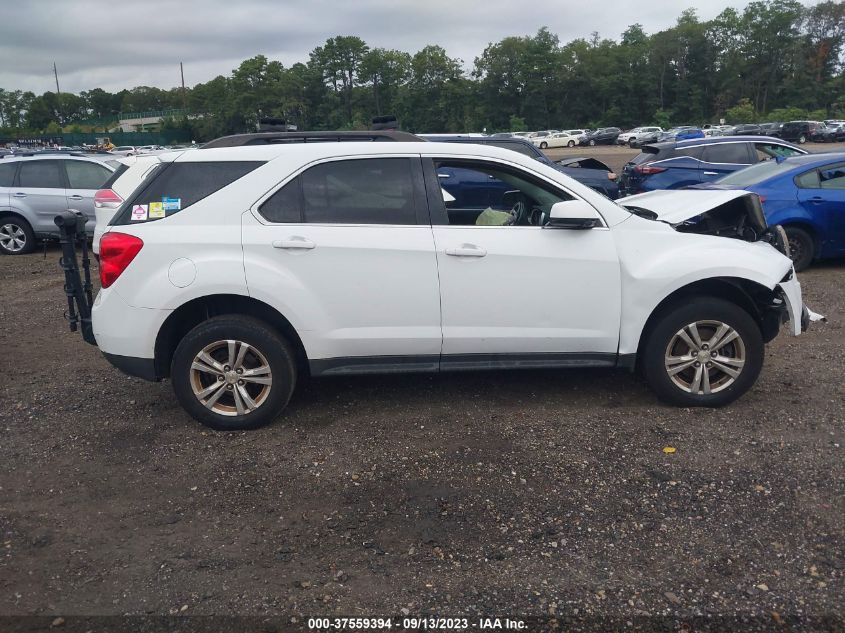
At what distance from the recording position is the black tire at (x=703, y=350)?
4.71m

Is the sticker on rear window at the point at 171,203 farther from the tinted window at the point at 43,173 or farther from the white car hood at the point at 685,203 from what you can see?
the tinted window at the point at 43,173

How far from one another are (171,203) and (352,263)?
1.20m

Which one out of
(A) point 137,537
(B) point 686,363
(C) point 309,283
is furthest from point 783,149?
(A) point 137,537

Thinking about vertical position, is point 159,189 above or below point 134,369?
above

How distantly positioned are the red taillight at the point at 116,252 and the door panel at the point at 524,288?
1860 mm

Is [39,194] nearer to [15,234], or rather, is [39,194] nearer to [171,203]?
[15,234]

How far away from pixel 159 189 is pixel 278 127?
5.90 feet

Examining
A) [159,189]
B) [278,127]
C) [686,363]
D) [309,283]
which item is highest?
[278,127]

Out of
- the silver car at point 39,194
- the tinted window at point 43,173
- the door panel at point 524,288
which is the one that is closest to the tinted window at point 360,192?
the door panel at point 524,288

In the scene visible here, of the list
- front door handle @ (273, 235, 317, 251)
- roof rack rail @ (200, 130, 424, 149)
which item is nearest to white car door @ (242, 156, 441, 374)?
front door handle @ (273, 235, 317, 251)

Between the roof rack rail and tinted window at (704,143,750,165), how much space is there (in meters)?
10.2

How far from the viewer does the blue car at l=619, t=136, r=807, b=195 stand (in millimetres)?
13109

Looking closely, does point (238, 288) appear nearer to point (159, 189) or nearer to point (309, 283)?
point (309, 283)

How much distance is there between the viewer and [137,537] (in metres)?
3.57
